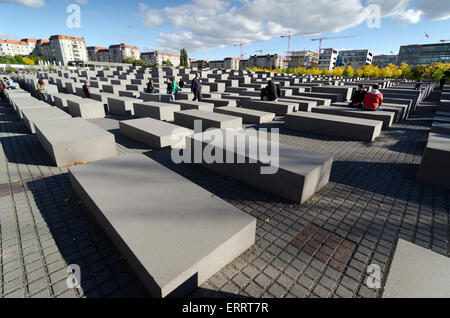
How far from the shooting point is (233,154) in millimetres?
5582

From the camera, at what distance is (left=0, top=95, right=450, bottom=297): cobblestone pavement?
2.86 m

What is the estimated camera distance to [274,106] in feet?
45.0

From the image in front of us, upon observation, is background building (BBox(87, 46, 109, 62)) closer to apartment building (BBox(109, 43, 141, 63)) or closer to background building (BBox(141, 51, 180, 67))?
apartment building (BBox(109, 43, 141, 63))

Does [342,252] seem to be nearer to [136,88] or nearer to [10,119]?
[10,119]

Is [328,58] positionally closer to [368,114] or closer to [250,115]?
[368,114]

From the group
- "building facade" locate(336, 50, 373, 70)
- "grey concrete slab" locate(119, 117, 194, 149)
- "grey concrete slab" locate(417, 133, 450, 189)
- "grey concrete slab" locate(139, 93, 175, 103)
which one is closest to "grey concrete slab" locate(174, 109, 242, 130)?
"grey concrete slab" locate(119, 117, 194, 149)

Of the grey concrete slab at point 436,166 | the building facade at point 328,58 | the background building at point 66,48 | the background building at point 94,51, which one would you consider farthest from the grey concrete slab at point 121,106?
the background building at point 94,51

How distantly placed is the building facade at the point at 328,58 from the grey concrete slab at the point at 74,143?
158445 mm

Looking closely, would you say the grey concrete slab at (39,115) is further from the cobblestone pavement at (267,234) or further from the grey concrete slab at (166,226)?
the grey concrete slab at (166,226)

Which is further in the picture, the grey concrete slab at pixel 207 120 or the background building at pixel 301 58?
the background building at pixel 301 58

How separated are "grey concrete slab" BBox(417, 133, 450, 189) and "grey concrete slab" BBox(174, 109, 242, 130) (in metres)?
6.50

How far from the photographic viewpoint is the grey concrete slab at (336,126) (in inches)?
353

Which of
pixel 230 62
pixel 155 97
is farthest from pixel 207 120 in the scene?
pixel 230 62

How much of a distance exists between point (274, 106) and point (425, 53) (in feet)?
448
